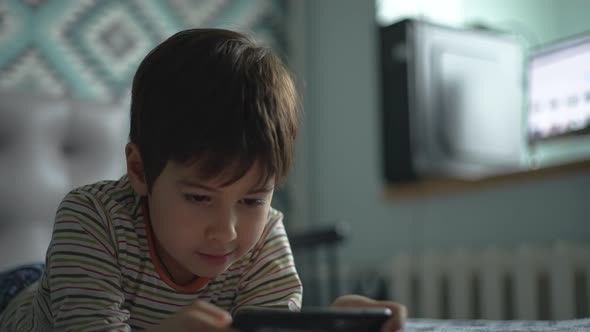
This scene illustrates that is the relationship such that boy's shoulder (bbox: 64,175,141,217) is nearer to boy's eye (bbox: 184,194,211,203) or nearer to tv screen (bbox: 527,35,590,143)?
boy's eye (bbox: 184,194,211,203)

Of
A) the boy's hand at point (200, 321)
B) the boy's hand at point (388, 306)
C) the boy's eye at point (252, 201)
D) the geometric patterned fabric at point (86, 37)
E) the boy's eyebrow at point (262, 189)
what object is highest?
the geometric patterned fabric at point (86, 37)

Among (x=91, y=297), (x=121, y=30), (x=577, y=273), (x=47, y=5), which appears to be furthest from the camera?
(x=121, y=30)

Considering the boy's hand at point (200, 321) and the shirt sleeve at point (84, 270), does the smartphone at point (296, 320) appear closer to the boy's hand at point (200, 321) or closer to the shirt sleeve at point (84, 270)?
the boy's hand at point (200, 321)

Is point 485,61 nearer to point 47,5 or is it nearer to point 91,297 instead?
point 47,5

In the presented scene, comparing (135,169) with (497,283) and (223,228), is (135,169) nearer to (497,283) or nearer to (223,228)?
(223,228)

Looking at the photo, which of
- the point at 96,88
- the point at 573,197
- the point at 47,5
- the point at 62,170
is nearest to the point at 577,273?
the point at 573,197

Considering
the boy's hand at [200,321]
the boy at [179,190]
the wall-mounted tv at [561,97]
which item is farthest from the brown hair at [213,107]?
the wall-mounted tv at [561,97]

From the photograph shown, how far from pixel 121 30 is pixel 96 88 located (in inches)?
8.7

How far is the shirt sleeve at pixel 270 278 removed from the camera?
0.83 metres

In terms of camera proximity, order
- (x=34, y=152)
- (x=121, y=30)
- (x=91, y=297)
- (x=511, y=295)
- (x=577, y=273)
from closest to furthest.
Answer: (x=91, y=297), (x=34, y=152), (x=577, y=273), (x=511, y=295), (x=121, y=30)

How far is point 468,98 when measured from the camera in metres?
2.10

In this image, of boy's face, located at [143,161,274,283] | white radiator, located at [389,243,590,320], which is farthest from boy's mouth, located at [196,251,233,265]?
white radiator, located at [389,243,590,320]

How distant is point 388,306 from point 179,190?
0.25 m

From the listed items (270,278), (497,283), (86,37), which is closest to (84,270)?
(270,278)
